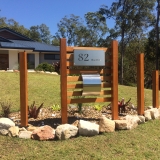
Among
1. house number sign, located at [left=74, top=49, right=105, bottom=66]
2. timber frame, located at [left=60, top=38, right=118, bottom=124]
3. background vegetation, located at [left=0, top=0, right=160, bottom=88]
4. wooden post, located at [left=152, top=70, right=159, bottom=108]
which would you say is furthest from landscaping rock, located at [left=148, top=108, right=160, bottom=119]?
background vegetation, located at [left=0, top=0, right=160, bottom=88]

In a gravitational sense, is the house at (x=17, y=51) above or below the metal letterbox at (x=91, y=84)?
above

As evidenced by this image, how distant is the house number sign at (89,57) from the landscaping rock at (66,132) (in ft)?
4.69

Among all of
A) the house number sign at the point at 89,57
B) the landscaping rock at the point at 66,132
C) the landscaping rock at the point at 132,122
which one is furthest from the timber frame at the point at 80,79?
the landscaping rock at the point at 66,132

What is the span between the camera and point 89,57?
4984 millimetres

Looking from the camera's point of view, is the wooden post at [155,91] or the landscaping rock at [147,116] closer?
the landscaping rock at [147,116]

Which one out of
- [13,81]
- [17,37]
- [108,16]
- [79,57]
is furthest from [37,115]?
[17,37]

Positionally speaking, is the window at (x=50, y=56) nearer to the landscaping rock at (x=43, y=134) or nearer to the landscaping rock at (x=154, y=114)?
the landscaping rock at (x=154, y=114)

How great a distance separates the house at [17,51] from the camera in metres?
21.7

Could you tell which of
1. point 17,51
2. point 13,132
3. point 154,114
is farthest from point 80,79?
point 17,51

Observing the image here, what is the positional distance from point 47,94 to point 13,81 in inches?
122

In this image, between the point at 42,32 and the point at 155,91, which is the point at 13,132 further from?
the point at 42,32

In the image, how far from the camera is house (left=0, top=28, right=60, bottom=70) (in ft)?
71.0

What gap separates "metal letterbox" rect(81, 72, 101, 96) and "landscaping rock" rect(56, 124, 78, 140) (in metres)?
1.03

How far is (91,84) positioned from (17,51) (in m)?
18.9
